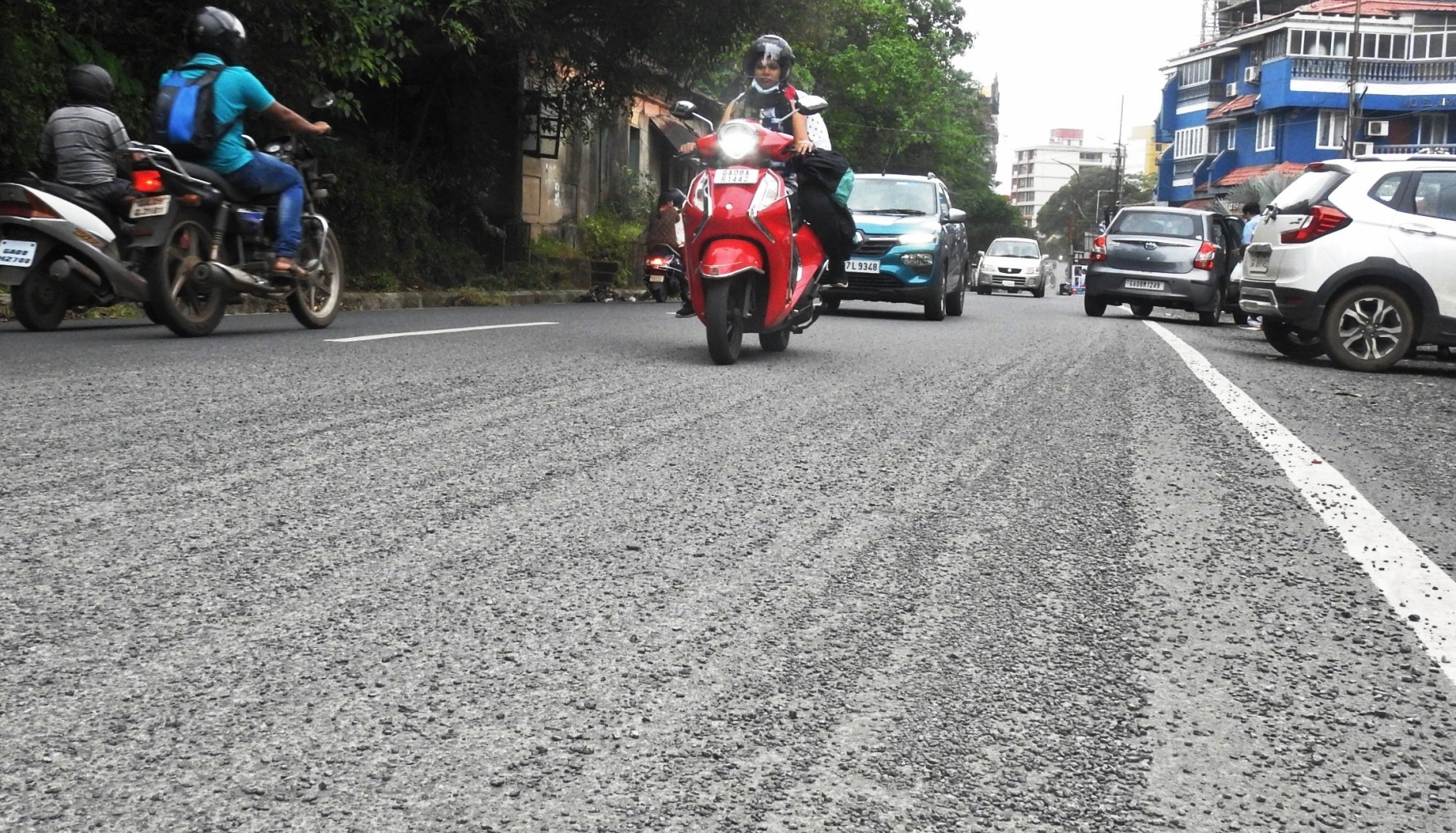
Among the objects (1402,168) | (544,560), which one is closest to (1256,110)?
(1402,168)

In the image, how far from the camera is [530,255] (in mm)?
25906

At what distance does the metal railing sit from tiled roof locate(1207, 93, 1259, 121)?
11.2 feet

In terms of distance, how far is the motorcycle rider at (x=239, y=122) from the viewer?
30.2 feet

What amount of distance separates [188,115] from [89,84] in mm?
1665

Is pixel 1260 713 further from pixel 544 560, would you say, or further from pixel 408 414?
pixel 408 414

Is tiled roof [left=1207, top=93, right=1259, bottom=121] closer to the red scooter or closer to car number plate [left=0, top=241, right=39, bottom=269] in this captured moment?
the red scooter

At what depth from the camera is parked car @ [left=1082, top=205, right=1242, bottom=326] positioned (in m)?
20.8

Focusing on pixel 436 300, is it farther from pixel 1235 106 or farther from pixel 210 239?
pixel 1235 106

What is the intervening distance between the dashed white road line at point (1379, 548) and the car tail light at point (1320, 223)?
5.01 m

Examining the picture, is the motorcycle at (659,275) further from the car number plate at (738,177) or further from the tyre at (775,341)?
the car number plate at (738,177)

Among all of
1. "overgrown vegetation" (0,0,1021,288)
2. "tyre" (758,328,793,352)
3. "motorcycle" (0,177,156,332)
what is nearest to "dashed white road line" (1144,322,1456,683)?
"tyre" (758,328,793,352)

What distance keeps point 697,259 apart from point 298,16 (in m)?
7.74

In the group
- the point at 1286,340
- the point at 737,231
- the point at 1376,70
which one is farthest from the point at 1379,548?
the point at 1376,70

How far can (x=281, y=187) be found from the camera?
9578mm
